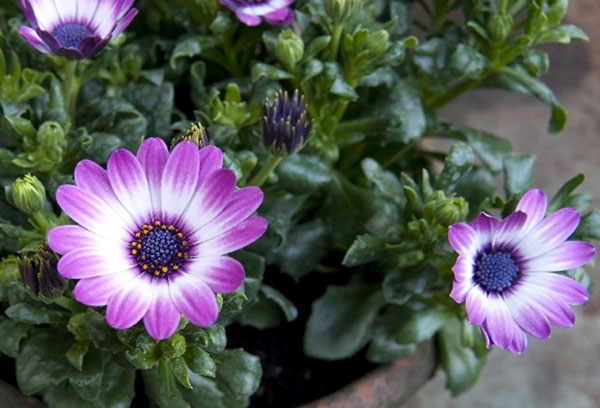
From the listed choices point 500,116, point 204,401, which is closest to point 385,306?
point 204,401

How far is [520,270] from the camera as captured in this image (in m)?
0.68

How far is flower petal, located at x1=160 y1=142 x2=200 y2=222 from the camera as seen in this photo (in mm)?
576

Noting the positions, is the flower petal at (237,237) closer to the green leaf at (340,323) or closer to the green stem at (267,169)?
the green stem at (267,169)

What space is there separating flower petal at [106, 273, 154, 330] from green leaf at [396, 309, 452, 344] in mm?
301

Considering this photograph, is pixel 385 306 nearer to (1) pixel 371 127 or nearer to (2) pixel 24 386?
(1) pixel 371 127

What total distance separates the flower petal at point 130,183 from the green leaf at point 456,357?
0.36 meters

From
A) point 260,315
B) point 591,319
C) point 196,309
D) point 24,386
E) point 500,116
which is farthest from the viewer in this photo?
point 500,116

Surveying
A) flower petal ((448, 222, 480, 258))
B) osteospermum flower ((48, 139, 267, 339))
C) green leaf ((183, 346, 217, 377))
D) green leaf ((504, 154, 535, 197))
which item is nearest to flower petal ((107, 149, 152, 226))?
osteospermum flower ((48, 139, 267, 339))

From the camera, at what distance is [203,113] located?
0.75 m

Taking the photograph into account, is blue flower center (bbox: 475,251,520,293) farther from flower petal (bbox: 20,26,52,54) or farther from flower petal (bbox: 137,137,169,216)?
flower petal (bbox: 20,26,52,54)

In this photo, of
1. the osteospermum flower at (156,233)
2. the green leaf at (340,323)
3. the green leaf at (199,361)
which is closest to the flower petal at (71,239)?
the osteospermum flower at (156,233)

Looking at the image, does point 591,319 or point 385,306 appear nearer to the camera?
point 385,306

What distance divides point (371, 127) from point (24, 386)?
377mm

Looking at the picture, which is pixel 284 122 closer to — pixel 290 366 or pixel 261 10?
pixel 261 10
